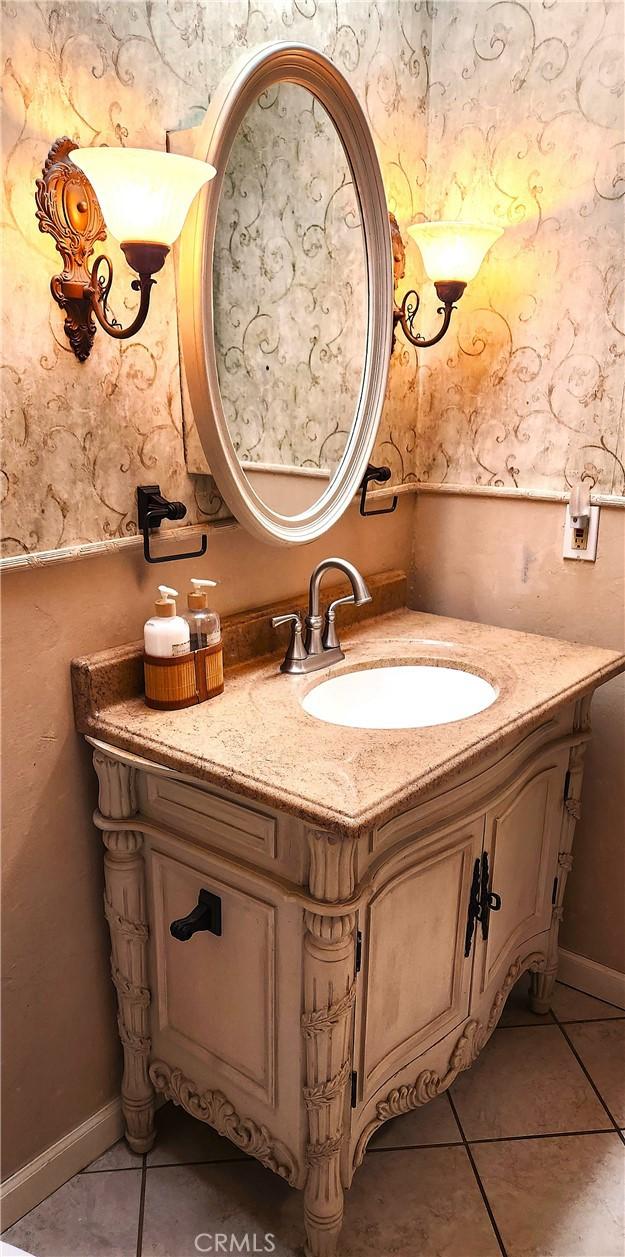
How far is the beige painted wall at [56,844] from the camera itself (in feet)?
4.12

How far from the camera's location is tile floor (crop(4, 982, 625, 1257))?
137 centimetres

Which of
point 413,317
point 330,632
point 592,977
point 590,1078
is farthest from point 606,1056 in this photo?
point 413,317

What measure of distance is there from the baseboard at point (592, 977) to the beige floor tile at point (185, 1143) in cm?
82

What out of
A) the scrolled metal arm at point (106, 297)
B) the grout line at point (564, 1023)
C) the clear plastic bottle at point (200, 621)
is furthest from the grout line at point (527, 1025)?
the scrolled metal arm at point (106, 297)

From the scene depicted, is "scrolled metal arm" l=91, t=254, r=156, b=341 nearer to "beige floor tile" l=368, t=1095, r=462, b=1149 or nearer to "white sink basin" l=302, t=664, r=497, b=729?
"white sink basin" l=302, t=664, r=497, b=729

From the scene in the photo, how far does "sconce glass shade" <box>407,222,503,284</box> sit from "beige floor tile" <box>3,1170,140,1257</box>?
5.46ft

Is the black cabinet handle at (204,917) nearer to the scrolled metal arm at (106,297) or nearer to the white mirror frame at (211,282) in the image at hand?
the white mirror frame at (211,282)

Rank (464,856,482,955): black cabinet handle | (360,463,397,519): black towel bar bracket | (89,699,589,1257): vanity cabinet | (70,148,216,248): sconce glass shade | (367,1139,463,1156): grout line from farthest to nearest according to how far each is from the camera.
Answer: (360,463,397,519): black towel bar bracket < (367,1139,463,1156): grout line < (464,856,482,955): black cabinet handle < (89,699,589,1257): vanity cabinet < (70,148,216,248): sconce glass shade

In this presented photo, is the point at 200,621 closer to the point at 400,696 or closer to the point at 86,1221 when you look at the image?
the point at 400,696

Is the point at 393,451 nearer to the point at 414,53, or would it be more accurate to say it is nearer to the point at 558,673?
the point at 558,673

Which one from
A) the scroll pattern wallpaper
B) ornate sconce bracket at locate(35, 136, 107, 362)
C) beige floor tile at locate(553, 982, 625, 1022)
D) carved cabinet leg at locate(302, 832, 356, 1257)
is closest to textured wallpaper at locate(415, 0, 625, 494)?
the scroll pattern wallpaper

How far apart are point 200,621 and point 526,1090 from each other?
3.58ft

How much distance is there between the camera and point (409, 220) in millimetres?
1768

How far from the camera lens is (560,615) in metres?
1.80
